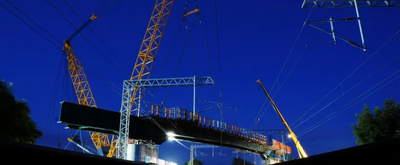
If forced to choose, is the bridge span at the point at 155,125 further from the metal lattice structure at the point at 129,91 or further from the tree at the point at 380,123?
the tree at the point at 380,123

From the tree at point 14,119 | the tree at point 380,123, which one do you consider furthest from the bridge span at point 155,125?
the tree at point 380,123

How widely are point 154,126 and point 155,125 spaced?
214 millimetres

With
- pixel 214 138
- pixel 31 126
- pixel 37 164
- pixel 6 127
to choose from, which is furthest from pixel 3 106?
pixel 214 138

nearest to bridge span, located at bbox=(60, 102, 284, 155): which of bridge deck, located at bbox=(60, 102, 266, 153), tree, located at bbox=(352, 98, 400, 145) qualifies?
bridge deck, located at bbox=(60, 102, 266, 153)

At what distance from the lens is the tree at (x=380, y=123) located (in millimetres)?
34188

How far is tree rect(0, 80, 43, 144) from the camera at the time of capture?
2672 cm

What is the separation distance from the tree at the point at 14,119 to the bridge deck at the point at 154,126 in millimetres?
13888

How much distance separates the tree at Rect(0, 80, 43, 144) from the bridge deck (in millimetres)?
13888

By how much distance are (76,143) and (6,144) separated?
3140 inches

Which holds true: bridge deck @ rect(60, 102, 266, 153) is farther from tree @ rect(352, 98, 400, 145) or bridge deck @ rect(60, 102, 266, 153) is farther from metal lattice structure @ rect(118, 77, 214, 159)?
tree @ rect(352, 98, 400, 145)

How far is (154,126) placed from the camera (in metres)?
54.2

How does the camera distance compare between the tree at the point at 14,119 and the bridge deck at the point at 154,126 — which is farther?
the bridge deck at the point at 154,126

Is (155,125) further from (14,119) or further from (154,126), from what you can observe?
(14,119)

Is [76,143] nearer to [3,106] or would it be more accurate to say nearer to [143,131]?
[143,131]
